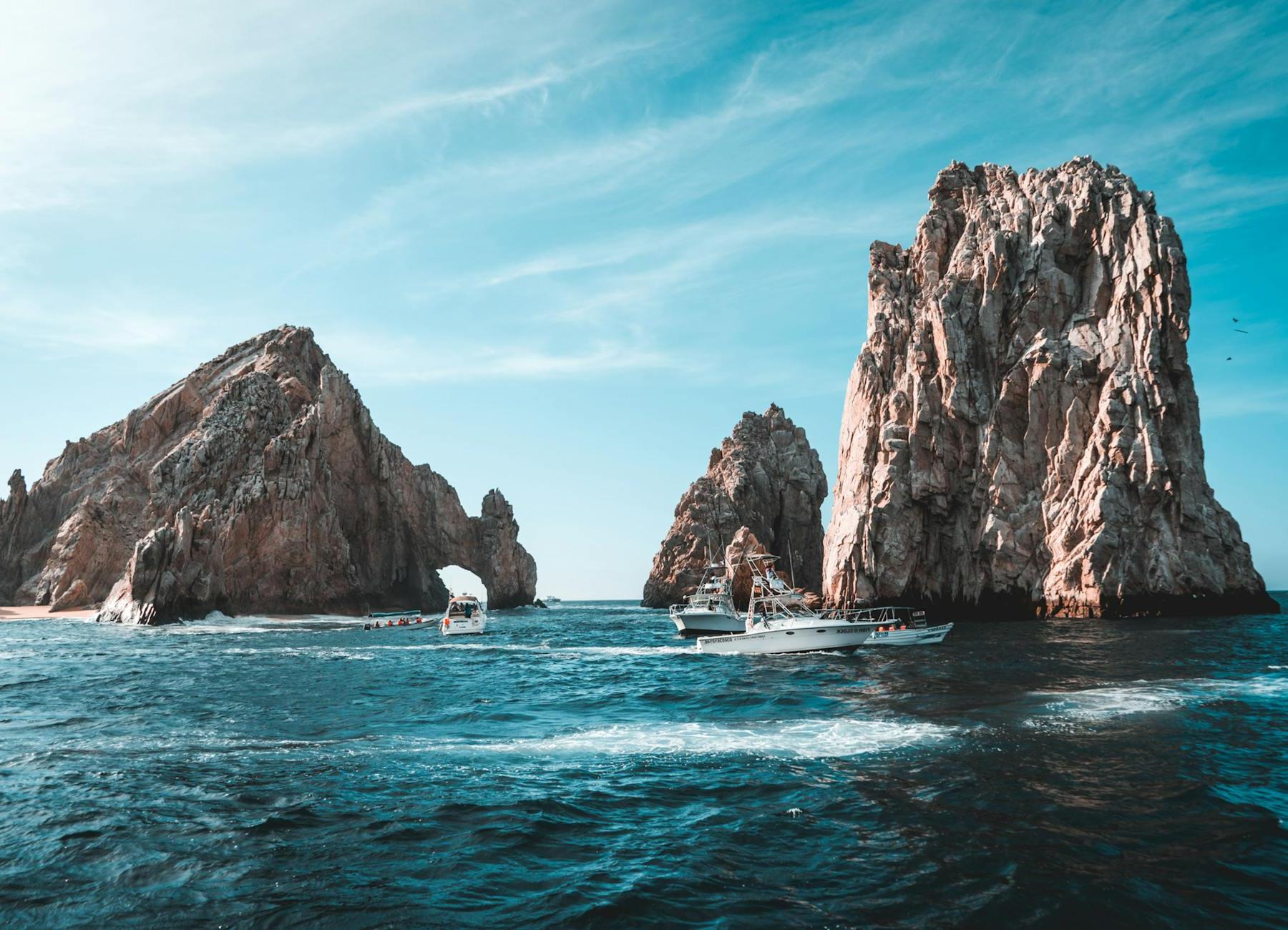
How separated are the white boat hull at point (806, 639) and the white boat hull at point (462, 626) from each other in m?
32.5

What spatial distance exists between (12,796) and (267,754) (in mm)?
4612

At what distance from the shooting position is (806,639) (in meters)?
42.4

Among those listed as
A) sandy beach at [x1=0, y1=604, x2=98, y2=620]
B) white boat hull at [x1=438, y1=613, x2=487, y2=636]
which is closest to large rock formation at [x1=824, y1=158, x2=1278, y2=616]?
white boat hull at [x1=438, y1=613, x2=487, y2=636]

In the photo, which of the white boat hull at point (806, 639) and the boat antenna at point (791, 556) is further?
the boat antenna at point (791, 556)

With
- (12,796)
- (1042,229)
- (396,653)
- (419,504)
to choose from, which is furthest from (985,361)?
(419,504)

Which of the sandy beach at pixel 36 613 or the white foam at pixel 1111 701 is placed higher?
the white foam at pixel 1111 701

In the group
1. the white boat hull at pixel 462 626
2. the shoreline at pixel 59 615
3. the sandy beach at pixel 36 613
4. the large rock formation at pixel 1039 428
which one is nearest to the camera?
the large rock formation at pixel 1039 428

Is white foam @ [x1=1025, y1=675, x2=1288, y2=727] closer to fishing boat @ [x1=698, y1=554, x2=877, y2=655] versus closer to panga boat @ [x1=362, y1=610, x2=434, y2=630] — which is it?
fishing boat @ [x1=698, y1=554, x2=877, y2=655]

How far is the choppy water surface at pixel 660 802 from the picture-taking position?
956cm

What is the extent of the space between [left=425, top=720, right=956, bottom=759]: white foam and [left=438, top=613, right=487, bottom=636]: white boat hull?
4951cm

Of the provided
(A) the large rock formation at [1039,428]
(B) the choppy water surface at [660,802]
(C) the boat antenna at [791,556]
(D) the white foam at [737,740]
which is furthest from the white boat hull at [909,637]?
(C) the boat antenna at [791,556]

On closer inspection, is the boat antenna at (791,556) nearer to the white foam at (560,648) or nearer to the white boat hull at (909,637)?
the white foam at (560,648)

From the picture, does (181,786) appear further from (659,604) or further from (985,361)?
(659,604)

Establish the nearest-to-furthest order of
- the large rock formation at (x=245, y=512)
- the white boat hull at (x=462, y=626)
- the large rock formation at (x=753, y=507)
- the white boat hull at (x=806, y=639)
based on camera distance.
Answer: the white boat hull at (x=806, y=639)
the white boat hull at (x=462, y=626)
the large rock formation at (x=245, y=512)
the large rock formation at (x=753, y=507)
